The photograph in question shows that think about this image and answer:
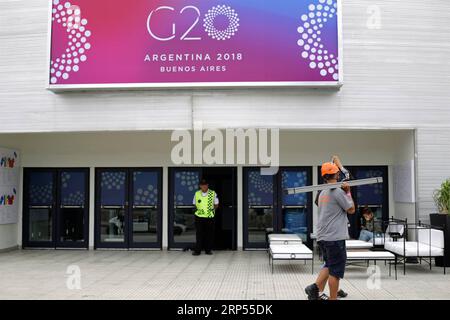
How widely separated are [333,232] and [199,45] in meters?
5.49

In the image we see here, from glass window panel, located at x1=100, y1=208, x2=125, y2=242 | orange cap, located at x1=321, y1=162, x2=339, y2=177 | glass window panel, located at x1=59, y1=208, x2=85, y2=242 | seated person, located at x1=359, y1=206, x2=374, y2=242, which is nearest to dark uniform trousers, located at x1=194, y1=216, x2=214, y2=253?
glass window panel, located at x1=100, y1=208, x2=125, y2=242

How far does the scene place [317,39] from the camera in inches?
402

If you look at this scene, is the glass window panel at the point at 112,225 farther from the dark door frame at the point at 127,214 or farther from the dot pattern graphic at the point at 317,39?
the dot pattern graphic at the point at 317,39

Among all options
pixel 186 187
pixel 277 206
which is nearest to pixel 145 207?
pixel 186 187

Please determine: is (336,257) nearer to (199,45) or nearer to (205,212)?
(199,45)

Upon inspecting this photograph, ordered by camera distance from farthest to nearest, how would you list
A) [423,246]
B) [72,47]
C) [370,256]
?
1. [72,47]
2. [423,246]
3. [370,256]

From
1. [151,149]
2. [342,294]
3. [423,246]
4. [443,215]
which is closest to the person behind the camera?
[342,294]

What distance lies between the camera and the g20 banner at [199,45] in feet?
33.4

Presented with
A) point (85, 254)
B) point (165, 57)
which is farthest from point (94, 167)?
point (165, 57)

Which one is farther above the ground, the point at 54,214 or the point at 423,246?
the point at 54,214

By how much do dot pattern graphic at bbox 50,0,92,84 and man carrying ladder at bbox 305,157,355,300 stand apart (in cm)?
629

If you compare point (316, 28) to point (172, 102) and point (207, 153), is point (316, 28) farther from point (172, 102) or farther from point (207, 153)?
point (207, 153)

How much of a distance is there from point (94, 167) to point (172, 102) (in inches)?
135

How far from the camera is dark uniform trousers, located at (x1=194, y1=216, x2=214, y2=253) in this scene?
11630 mm
